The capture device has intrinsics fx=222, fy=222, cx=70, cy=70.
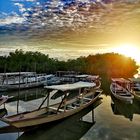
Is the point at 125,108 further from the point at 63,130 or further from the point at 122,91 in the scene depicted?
the point at 63,130

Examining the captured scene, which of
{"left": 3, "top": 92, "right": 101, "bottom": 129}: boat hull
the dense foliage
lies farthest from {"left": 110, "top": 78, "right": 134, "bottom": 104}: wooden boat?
the dense foliage

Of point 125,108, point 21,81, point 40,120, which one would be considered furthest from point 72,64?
point 40,120

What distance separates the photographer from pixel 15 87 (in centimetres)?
2950

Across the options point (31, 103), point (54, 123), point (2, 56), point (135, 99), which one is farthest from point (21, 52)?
point (54, 123)

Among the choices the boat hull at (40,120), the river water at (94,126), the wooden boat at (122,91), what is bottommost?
the river water at (94,126)

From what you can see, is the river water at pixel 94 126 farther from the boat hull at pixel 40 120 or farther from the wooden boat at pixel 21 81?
the wooden boat at pixel 21 81

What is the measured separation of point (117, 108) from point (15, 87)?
49.1 feet

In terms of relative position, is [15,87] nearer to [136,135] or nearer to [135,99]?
[135,99]

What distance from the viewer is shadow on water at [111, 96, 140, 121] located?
18.0m

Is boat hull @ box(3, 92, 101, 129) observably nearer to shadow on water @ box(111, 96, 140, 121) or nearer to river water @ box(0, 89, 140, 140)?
river water @ box(0, 89, 140, 140)

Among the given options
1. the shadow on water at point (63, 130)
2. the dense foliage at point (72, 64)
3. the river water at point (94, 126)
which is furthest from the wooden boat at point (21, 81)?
the shadow on water at point (63, 130)

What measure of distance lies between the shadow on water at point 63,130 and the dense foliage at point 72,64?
30.4 meters

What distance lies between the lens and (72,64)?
64.2 metres

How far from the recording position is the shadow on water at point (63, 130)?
41.4 ft
